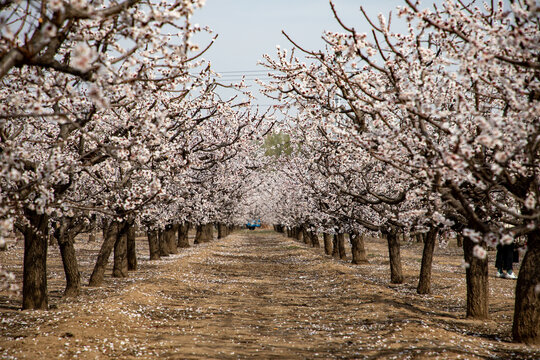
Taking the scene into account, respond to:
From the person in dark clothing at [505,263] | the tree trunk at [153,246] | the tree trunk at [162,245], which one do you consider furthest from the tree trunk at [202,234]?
the person in dark clothing at [505,263]

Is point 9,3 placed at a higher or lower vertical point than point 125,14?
higher

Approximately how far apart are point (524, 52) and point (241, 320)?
1053 cm

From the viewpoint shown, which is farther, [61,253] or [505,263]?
[505,263]

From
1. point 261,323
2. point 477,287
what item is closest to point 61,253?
point 261,323

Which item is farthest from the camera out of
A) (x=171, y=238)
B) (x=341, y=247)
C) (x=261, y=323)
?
(x=171, y=238)

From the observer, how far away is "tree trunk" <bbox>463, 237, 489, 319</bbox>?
13875 millimetres

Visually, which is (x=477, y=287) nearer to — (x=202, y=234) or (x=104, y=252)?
(x=104, y=252)

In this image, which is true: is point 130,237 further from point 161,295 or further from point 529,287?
point 529,287

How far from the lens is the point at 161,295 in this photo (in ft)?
58.4

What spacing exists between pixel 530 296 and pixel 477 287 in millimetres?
3691

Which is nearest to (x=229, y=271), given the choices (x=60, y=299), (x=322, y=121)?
(x=60, y=299)

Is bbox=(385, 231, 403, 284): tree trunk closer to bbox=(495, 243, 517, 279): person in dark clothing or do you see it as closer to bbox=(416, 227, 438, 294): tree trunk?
bbox=(416, 227, 438, 294): tree trunk

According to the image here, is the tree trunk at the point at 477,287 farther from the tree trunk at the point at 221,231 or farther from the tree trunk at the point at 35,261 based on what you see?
the tree trunk at the point at 221,231

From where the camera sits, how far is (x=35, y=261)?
1404 cm
